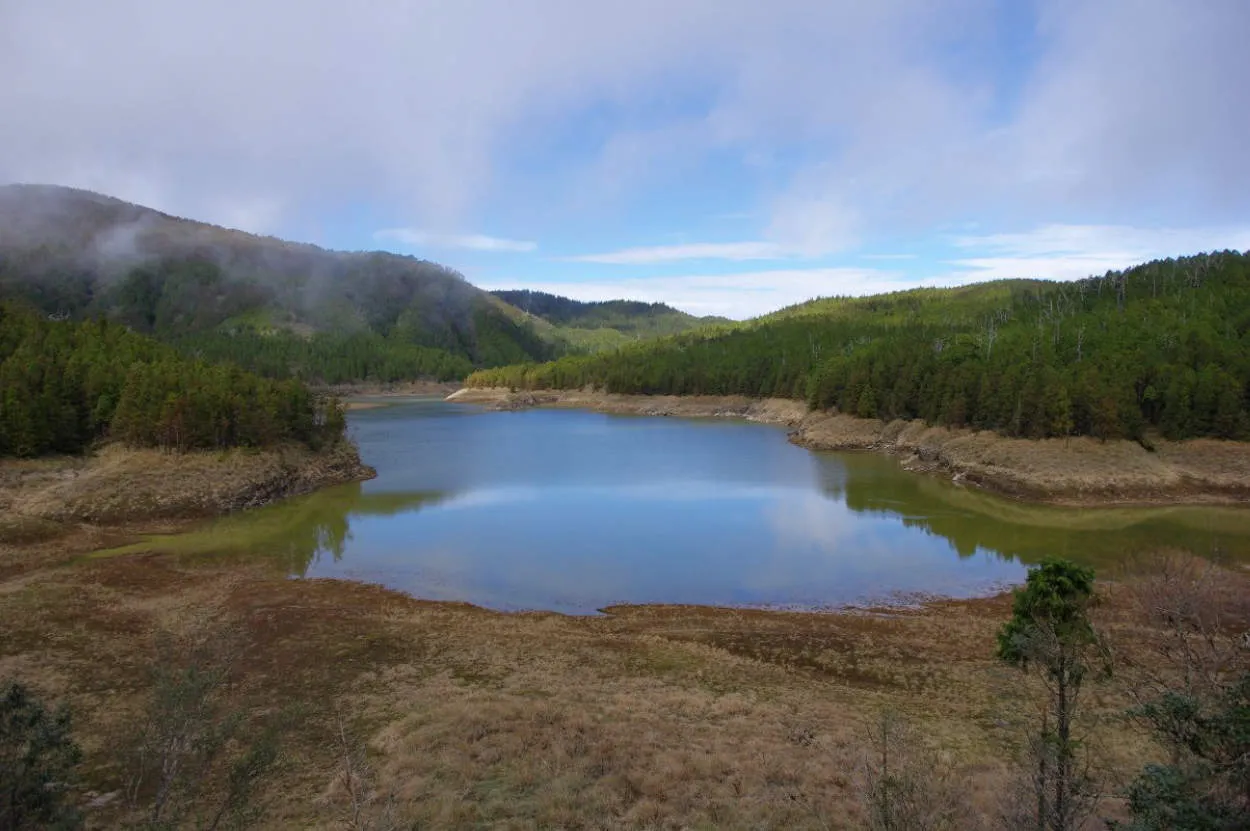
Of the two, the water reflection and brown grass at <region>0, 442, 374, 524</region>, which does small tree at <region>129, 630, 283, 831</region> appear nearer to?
brown grass at <region>0, 442, 374, 524</region>

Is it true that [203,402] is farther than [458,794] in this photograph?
Yes

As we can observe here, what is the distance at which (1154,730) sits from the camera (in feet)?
23.6

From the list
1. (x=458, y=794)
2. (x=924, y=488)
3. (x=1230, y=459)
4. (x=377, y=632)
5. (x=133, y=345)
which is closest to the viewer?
(x=458, y=794)

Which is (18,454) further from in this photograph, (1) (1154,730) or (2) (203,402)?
(1) (1154,730)

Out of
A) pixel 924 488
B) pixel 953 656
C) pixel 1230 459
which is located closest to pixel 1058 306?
pixel 1230 459

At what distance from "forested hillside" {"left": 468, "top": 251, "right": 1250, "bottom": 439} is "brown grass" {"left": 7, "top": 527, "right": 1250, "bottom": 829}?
2574 cm

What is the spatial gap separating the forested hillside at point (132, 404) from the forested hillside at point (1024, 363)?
46.6 m

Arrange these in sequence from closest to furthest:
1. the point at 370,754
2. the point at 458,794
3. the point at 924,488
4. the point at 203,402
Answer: the point at 458,794 → the point at 370,754 → the point at 203,402 → the point at 924,488

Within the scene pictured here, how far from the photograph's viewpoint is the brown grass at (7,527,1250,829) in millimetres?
10789

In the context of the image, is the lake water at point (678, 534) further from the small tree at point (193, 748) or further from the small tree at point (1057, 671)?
the small tree at point (193, 748)

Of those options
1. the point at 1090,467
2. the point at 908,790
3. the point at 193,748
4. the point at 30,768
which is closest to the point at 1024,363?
the point at 1090,467

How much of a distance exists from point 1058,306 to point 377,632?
335 feet

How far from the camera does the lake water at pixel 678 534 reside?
83.9 feet

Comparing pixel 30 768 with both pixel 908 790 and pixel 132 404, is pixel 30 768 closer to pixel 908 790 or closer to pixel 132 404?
pixel 908 790
